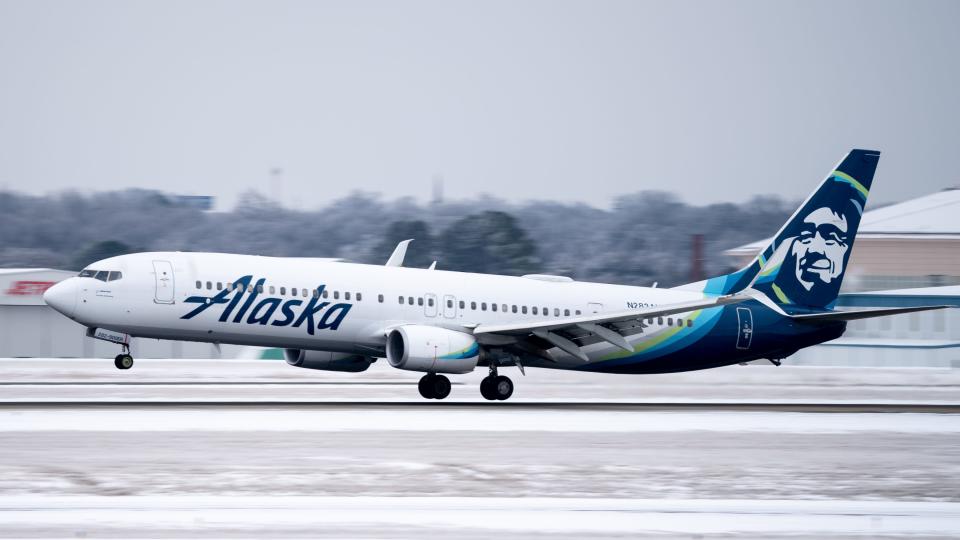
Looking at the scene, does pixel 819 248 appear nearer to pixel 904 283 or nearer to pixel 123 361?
pixel 123 361

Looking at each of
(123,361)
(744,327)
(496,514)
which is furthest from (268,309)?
(496,514)

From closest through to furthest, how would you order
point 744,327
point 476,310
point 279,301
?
point 279,301 → point 476,310 → point 744,327

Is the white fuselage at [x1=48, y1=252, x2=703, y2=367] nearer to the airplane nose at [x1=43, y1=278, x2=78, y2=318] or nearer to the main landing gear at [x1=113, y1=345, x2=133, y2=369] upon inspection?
the airplane nose at [x1=43, y1=278, x2=78, y2=318]

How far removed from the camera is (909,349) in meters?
57.5

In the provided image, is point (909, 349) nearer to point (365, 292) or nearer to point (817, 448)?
point (365, 292)

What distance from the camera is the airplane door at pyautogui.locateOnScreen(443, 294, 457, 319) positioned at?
34.0 meters

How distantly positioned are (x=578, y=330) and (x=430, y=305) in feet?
13.2

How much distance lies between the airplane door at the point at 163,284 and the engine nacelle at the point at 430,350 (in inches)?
223

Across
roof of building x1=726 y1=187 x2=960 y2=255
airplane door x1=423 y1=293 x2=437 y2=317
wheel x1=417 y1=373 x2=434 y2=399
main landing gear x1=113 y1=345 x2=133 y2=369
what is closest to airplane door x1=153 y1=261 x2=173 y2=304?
main landing gear x1=113 y1=345 x2=133 y2=369

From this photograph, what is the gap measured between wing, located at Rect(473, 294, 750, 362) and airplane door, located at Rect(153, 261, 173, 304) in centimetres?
789

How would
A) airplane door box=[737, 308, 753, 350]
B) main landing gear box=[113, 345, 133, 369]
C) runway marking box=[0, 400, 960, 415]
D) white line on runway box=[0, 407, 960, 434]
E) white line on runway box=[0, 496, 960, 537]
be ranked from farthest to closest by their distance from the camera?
airplane door box=[737, 308, 753, 350], main landing gear box=[113, 345, 133, 369], runway marking box=[0, 400, 960, 415], white line on runway box=[0, 407, 960, 434], white line on runway box=[0, 496, 960, 537]

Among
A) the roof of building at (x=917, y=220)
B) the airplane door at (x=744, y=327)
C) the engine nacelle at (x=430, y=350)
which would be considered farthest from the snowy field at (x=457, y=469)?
the roof of building at (x=917, y=220)

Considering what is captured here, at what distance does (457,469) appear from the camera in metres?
18.4

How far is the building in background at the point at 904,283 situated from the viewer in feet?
191
